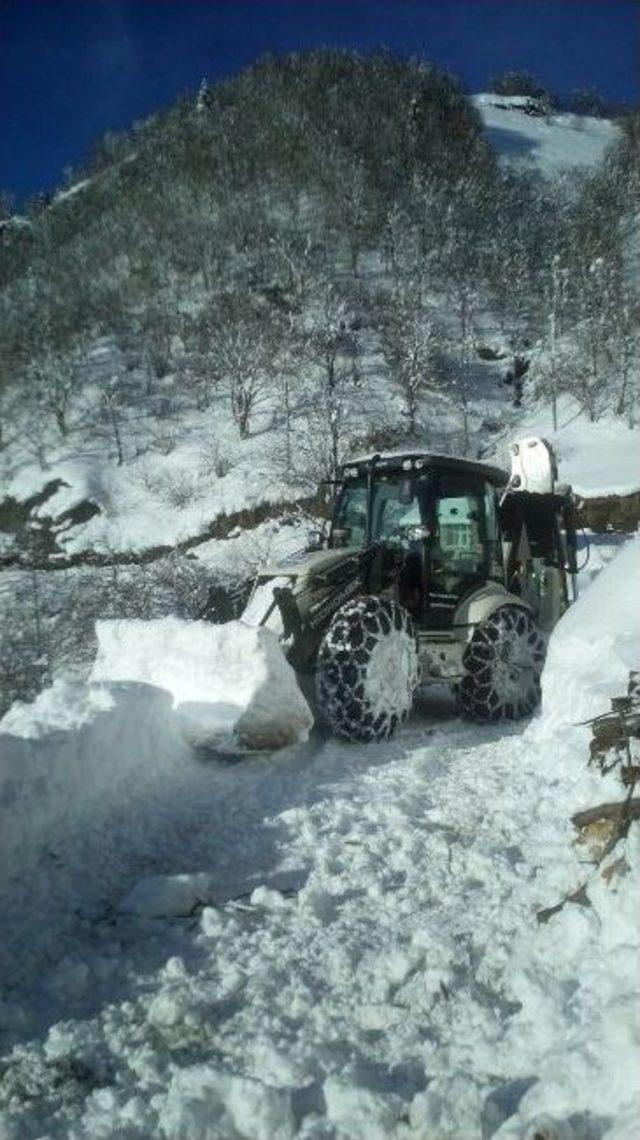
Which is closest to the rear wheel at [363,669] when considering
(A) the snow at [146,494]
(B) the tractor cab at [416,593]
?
(B) the tractor cab at [416,593]

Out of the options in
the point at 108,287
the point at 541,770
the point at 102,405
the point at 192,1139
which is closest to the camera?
the point at 192,1139

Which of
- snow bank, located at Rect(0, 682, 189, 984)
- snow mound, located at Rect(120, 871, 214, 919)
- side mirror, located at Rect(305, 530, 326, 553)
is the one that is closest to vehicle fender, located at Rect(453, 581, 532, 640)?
side mirror, located at Rect(305, 530, 326, 553)

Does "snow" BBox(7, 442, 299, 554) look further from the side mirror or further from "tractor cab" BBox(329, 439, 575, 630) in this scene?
"tractor cab" BBox(329, 439, 575, 630)

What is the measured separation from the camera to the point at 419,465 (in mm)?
7445

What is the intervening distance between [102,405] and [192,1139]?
4481 centimetres

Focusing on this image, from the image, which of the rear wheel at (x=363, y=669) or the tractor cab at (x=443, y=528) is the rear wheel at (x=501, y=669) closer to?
the tractor cab at (x=443, y=528)

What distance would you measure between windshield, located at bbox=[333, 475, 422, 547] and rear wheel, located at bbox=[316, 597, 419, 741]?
1.33 metres

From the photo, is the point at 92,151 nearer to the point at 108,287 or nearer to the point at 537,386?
the point at 108,287

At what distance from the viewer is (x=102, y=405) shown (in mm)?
44188

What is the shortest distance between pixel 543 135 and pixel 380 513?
83649mm

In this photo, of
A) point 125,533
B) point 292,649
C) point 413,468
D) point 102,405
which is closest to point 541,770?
point 292,649

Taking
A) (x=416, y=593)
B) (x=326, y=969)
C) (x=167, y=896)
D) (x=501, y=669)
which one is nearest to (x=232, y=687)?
(x=416, y=593)

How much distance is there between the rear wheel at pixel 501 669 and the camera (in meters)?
7.11

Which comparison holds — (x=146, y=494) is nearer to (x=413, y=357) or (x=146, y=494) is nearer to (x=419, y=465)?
(x=413, y=357)
